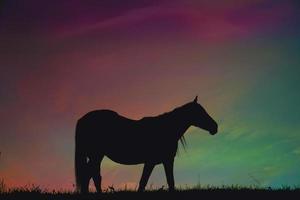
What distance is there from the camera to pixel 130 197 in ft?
41.3

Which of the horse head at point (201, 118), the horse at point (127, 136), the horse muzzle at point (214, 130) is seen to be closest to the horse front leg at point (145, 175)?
the horse at point (127, 136)

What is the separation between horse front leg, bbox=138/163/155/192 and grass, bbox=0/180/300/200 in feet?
3.81

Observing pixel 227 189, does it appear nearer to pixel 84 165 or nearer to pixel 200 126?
pixel 200 126

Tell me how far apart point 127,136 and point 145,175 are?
6.17ft

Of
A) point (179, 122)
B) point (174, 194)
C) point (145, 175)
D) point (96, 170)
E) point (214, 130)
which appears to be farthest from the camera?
point (214, 130)

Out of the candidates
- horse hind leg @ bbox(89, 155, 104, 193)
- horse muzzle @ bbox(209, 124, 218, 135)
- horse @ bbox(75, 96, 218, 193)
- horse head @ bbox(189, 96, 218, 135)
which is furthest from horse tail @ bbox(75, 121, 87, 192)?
horse muzzle @ bbox(209, 124, 218, 135)

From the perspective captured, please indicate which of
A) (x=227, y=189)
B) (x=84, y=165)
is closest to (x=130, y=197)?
(x=227, y=189)

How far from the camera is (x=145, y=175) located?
1545 cm

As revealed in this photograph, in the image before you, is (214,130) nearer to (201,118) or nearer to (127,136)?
(201,118)

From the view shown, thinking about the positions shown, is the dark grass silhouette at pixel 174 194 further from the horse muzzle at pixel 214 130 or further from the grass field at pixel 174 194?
the horse muzzle at pixel 214 130

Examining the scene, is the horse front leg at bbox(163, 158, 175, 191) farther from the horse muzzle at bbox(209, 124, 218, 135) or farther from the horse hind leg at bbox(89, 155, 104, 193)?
the horse hind leg at bbox(89, 155, 104, 193)

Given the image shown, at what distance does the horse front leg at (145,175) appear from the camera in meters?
15.2

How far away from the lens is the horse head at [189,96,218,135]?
54.1ft

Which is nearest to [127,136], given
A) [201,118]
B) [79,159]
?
[79,159]
